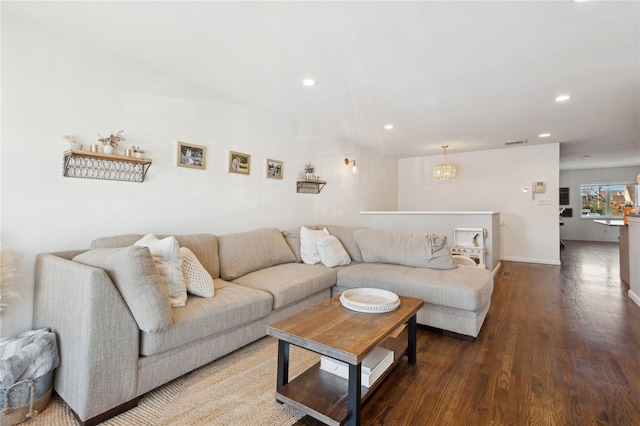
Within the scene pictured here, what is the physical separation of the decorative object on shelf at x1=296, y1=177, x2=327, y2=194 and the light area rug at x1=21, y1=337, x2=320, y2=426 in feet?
8.22

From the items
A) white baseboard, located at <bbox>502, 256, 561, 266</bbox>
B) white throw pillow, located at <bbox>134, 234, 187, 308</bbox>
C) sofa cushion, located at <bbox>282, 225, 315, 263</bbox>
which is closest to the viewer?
white throw pillow, located at <bbox>134, 234, 187, 308</bbox>

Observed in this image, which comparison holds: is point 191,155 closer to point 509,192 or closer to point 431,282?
point 431,282

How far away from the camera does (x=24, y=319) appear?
74.1 inches

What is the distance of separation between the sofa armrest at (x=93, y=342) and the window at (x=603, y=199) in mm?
12252

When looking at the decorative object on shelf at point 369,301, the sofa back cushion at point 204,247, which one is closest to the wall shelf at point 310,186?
the sofa back cushion at point 204,247

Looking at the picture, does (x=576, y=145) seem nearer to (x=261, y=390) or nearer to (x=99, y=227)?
(x=261, y=390)

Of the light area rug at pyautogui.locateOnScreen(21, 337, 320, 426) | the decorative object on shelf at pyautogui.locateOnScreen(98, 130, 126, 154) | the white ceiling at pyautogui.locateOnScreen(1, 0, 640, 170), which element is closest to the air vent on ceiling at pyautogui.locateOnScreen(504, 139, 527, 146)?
the white ceiling at pyautogui.locateOnScreen(1, 0, 640, 170)

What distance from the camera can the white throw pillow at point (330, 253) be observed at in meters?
3.18

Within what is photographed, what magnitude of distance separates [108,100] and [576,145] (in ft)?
24.1

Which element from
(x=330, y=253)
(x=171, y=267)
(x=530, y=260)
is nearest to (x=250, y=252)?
(x=330, y=253)

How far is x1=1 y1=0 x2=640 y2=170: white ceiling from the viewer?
1.80 metres

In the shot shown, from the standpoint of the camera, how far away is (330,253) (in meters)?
3.19

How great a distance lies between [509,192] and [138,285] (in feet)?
21.2

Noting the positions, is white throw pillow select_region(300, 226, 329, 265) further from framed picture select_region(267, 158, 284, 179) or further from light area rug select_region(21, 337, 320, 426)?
light area rug select_region(21, 337, 320, 426)
